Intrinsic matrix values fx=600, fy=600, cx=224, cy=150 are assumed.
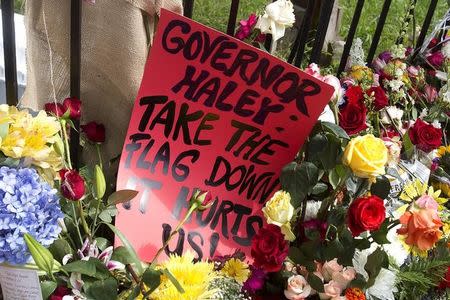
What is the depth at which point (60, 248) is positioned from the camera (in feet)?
3.84

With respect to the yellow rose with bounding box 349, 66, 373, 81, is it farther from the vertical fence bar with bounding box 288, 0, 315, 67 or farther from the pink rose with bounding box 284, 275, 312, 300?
the pink rose with bounding box 284, 275, 312, 300

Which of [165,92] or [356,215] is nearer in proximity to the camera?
[356,215]

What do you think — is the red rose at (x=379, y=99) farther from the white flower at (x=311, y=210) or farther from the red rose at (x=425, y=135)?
the white flower at (x=311, y=210)

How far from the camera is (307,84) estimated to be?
1198 millimetres

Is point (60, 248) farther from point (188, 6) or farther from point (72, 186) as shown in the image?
point (188, 6)

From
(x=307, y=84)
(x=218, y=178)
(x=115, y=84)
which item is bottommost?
(x=218, y=178)

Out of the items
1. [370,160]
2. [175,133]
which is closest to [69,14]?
[175,133]

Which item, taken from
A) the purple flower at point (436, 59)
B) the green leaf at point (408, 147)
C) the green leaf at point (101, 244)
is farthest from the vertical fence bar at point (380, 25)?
the green leaf at point (101, 244)

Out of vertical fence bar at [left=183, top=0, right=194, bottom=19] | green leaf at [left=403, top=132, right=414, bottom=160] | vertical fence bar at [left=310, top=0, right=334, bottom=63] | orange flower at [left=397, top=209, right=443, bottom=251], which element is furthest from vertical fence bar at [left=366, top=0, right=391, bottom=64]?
orange flower at [left=397, top=209, right=443, bottom=251]

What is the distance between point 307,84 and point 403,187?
18.0 inches

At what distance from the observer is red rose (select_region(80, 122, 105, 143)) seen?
54.9 inches

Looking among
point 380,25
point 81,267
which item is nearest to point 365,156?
point 81,267

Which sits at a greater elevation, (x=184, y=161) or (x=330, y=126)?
(x=330, y=126)

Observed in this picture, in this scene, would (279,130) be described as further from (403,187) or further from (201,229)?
(403,187)
